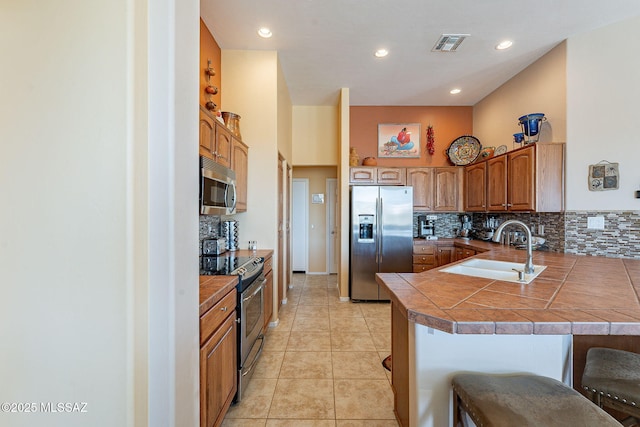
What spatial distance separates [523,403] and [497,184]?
10.6ft

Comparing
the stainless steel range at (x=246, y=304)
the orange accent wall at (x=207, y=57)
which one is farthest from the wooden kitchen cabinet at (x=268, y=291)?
the orange accent wall at (x=207, y=57)

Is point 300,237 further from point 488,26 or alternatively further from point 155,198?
point 155,198

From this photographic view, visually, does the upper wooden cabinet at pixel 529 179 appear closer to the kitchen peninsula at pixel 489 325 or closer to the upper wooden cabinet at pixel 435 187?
the upper wooden cabinet at pixel 435 187

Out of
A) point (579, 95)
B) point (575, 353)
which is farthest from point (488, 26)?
point (575, 353)

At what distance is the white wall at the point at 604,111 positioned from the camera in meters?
2.44

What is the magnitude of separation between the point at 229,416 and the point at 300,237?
4070 mm

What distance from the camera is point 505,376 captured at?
114cm

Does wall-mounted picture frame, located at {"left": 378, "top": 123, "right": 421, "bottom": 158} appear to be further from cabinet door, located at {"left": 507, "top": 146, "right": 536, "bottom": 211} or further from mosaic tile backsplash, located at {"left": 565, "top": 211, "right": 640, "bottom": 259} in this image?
mosaic tile backsplash, located at {"left": 565, "top": 211, "right": 640, "bottom": 259}

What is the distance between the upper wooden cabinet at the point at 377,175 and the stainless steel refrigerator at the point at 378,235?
369 mm

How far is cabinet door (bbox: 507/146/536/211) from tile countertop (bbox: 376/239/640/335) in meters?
1.34

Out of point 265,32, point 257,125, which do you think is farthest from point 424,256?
point 265,32

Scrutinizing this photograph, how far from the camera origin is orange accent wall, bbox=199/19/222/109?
2521 mm

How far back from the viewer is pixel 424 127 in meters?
4.57

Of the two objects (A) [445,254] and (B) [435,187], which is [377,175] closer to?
(B) [435,187]
